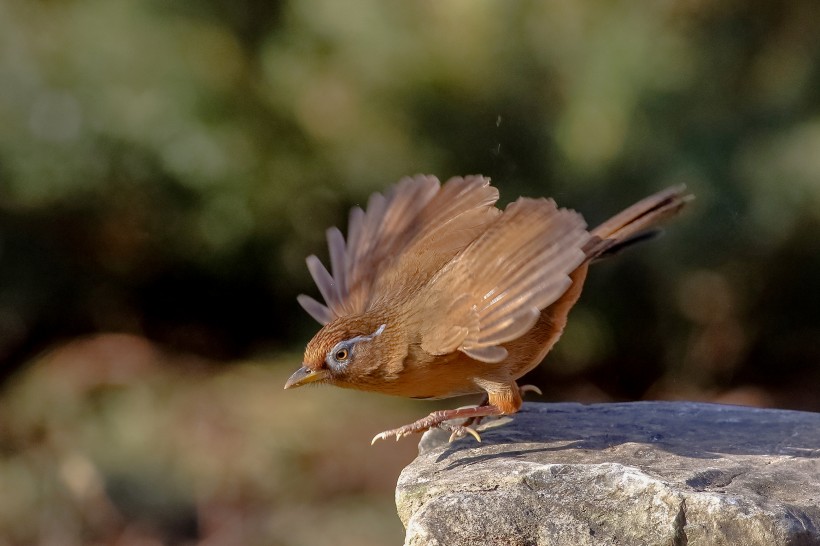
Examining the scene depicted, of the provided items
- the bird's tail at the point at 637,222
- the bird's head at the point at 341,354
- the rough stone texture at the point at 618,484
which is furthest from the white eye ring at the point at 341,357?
the bird's tail at the point at 637,222

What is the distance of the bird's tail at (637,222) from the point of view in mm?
3211

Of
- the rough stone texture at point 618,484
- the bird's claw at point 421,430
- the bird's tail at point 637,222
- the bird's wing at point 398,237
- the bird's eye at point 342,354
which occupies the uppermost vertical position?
the bird's wing at point 398,237

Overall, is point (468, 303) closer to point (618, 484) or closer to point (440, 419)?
point (440, 419)

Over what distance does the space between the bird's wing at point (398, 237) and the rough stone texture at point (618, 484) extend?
518mm

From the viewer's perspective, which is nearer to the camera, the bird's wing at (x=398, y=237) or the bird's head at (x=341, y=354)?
the bird's head at (x=341, y=354)

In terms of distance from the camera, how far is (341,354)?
280cm

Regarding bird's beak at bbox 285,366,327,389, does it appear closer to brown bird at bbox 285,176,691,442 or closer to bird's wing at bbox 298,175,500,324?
brown bird at bbox 285,176,691,442

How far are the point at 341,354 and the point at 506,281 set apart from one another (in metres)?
0.49

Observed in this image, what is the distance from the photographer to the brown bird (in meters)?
2.68

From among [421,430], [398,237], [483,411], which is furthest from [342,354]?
[398,237]

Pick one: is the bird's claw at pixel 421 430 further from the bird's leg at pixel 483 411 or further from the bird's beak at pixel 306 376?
the bird's beak at pixel 306 376

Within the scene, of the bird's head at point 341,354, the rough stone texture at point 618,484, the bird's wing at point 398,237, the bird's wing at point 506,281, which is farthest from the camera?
the bird's wing at point 398,237

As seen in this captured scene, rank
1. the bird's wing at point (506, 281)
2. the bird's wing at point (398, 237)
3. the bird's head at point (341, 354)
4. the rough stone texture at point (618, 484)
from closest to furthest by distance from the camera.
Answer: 1. the rough stone texture at point (618, 484)
2. the bird's wing at point (506, 281)
3. the bird's head at point (341, 354)
4. the bird's wing at point (398, 237)

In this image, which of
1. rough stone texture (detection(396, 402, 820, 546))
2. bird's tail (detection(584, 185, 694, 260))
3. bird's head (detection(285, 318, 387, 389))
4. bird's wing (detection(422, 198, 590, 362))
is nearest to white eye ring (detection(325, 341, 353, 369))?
bird's head (detection(285, 318, 387, 389))
